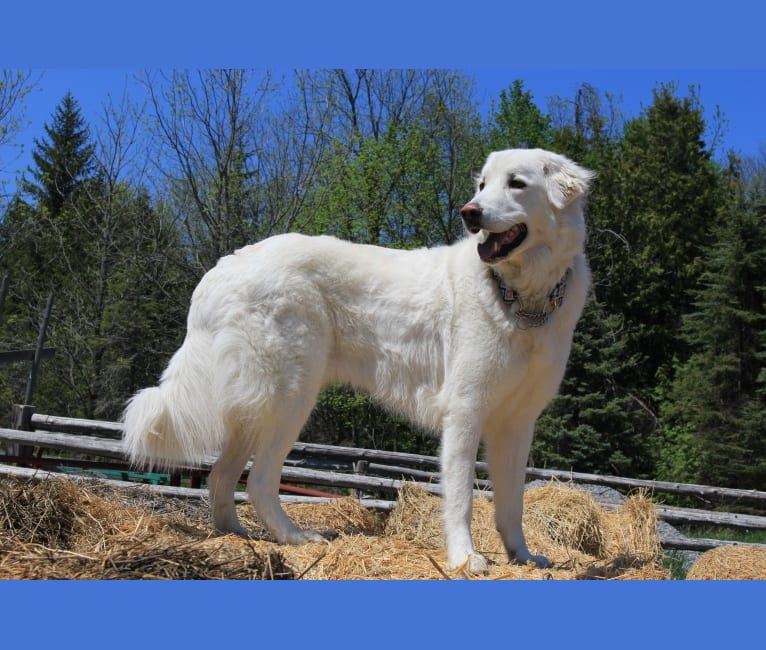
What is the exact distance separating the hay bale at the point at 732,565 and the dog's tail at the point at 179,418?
3197 millimetres

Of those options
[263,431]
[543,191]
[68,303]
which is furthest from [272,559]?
[68,303]

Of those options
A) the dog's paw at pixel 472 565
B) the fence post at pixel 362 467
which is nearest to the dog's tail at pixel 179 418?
the dog's paw at pixel 472 565

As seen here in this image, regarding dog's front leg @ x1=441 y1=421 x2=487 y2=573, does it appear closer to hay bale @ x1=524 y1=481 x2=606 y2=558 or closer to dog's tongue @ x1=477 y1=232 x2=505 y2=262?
dog's tongue @ x1=477 y1=232 x2=505 y2=262

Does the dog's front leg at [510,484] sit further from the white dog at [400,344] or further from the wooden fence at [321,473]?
the wooden fence at [321,473]

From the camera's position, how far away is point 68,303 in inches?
662

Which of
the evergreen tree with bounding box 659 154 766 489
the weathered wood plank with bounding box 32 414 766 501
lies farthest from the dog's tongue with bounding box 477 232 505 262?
the evergreen tree with bounding box 659 154 766 489

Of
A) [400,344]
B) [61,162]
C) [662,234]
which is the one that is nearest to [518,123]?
[662,234]

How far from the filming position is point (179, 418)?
399cm

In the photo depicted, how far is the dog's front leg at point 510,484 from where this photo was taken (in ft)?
12.9

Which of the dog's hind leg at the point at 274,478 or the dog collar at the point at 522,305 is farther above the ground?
the dog collar at the point at 522,305

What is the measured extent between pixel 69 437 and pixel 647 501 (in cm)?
562

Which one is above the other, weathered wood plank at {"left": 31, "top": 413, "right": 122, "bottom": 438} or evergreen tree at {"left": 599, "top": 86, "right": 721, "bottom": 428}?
evergreen tree at {"left": 599, "top": 86, "right": 721, "bottom": 428}

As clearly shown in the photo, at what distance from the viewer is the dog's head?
143 inches

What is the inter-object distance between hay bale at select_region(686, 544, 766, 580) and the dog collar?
2.12 m
